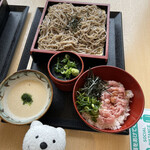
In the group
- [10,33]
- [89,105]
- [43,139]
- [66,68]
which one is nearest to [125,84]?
[89,105]

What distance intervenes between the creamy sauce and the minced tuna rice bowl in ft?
0.89

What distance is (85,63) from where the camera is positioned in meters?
1.22

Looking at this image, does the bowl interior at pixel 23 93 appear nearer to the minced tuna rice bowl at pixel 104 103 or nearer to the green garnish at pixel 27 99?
the green garnish at pixel 27 99

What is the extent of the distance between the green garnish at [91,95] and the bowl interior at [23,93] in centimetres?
21

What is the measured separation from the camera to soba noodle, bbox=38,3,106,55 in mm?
1270

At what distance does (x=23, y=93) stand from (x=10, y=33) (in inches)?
29.8

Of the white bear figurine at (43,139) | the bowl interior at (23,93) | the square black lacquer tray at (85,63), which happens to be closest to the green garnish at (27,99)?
the bowl interior at (23,93)

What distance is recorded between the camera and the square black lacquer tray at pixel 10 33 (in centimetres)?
132

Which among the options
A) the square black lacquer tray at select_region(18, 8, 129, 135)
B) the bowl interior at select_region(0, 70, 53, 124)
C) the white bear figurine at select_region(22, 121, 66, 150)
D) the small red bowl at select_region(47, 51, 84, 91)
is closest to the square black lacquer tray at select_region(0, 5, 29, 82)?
the square black lacquer tray at select_region(18, 8, 129, 135)

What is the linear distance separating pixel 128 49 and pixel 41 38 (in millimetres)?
Answer: 833

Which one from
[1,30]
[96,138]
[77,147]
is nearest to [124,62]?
[96,138]

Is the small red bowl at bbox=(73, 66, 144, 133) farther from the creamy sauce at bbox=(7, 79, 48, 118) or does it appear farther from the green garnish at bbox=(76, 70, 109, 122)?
the creamy sauce at bbox=(7, 79, 48, 118)

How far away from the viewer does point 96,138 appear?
3.33ft

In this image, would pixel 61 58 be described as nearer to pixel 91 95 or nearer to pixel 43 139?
pixel 91 95
